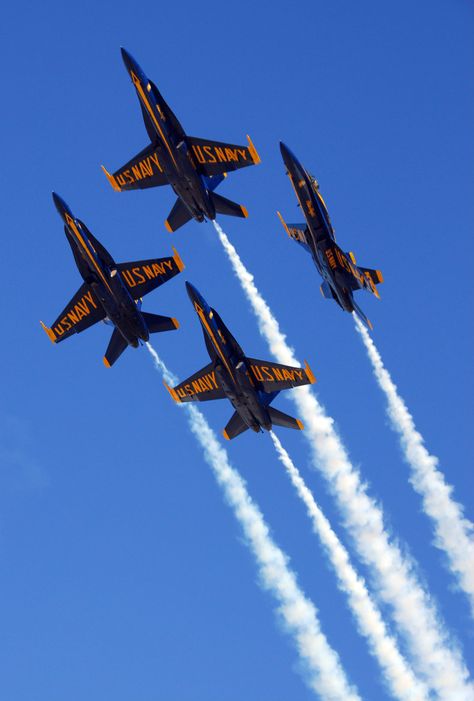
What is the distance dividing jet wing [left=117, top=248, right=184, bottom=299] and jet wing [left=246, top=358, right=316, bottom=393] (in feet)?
25.8

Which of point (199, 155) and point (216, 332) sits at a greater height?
point (199, 155)

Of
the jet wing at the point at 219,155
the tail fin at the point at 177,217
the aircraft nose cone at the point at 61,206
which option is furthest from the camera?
the tail fin at the point at 177,217

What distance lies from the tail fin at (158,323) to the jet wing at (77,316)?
3119mm

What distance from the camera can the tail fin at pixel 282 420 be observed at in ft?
269

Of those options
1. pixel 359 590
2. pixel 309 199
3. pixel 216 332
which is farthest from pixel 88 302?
pixel 359 590

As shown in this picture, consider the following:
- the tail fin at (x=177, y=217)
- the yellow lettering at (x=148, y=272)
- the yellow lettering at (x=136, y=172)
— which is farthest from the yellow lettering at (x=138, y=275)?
the yellow lettering at (x=136, y=172)

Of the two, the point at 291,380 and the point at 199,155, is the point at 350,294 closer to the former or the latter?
the point at 291,380

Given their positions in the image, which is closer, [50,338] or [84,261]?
[84,261]

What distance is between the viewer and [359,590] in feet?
284

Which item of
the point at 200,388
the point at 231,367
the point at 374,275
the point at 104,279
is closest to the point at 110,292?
→ the point at 104,279

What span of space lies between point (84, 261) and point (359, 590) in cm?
2745

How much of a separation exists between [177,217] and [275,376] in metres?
→ 14.0

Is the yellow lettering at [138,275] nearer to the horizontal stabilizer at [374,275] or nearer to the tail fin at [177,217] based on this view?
the tail fin at [177,217]

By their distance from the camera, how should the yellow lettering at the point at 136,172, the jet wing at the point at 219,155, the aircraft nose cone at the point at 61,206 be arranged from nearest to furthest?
the aircraft nose cone at the point at 61,206 → the jet wing at the point at 219,155 → the yellow lettering at the point at 136,172
